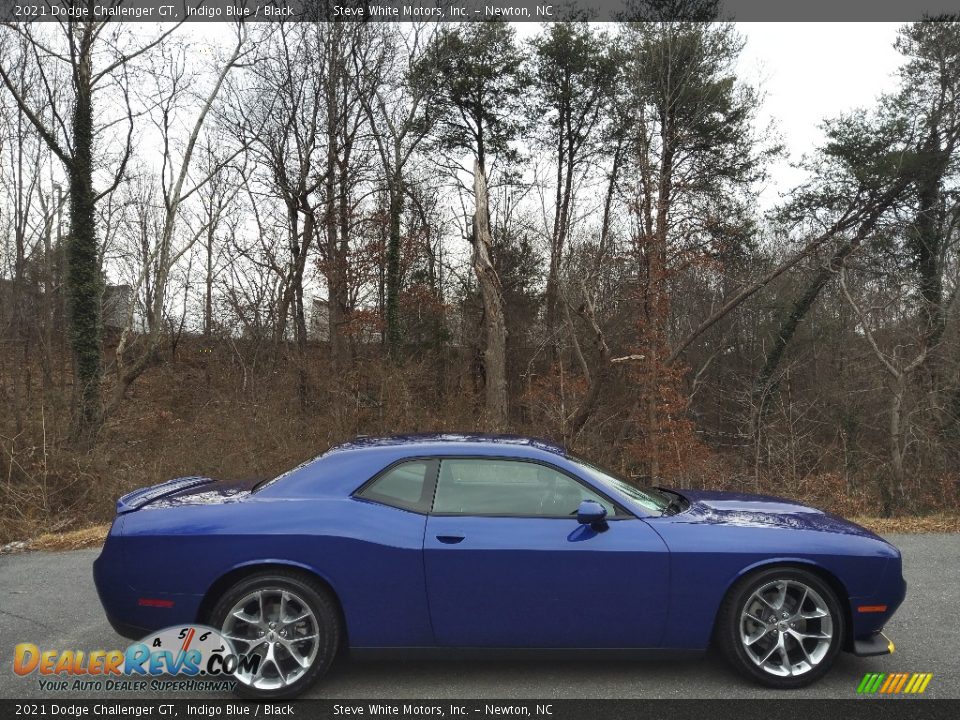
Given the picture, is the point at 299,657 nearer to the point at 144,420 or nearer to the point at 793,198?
the point at 144,420

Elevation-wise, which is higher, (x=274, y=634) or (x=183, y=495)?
(x=183, y=495)

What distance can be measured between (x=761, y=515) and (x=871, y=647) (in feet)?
2.79

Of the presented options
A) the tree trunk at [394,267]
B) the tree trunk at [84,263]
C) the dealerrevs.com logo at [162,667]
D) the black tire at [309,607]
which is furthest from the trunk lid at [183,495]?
the tree trunk at [394,267]

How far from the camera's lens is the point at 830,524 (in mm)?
3943

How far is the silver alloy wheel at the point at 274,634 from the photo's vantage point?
11.4 feet

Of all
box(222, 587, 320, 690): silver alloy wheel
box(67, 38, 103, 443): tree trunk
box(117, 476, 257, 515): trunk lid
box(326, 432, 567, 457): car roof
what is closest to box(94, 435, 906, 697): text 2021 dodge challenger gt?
box(222, 587, 320, 690): silver alloy wheel

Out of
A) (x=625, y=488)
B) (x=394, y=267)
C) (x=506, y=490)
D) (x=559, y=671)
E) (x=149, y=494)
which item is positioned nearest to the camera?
(x=559, y=671)

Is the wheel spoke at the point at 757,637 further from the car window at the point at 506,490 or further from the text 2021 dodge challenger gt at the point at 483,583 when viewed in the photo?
Result: the car window at the point at 506,490

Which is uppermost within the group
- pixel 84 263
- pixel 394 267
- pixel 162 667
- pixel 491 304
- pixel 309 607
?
pixel 394 267

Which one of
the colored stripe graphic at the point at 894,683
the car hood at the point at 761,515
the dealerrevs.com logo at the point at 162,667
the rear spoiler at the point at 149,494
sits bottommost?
the colored stripe graphic at the point at 894,683

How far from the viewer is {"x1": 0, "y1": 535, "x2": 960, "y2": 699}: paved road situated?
353cm

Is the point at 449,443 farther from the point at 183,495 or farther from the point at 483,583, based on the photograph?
the point at 183,495

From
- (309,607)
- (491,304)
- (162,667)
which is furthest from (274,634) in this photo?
(491,304)

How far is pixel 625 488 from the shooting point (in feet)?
13.3
